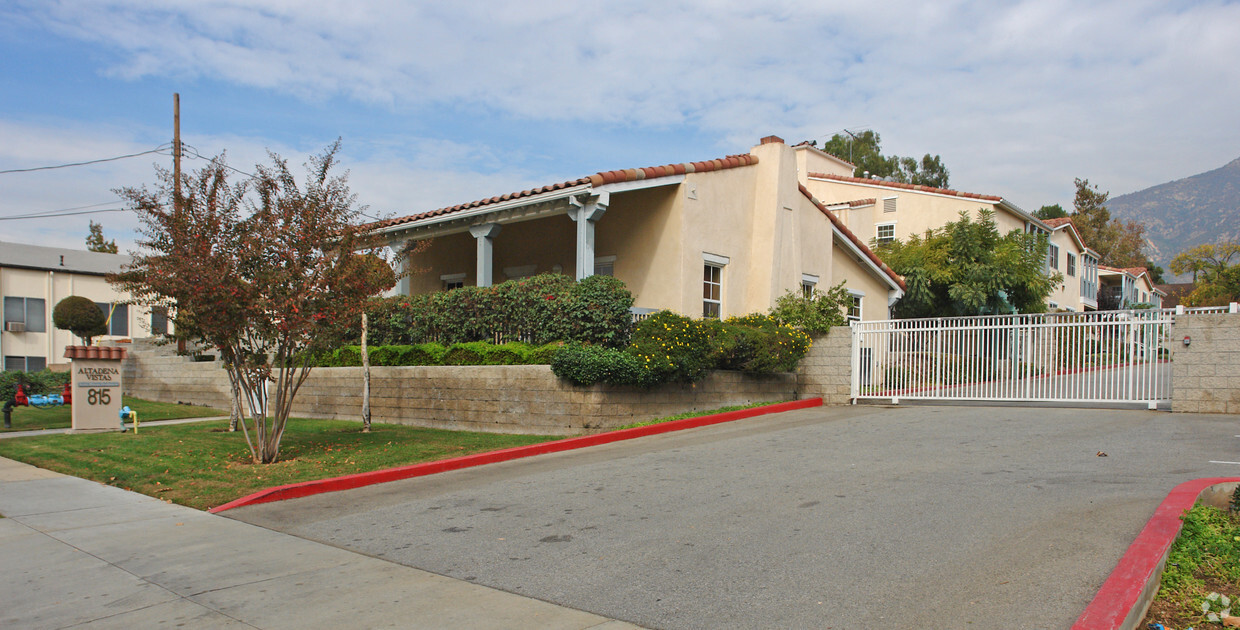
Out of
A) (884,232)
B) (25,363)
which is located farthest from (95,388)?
(884,232)

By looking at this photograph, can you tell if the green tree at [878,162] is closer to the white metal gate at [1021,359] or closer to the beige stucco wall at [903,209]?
the beige stucco wall at [903,209]

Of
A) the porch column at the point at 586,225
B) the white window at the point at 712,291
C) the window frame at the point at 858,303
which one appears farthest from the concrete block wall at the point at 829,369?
the window frame at the point at 858,303

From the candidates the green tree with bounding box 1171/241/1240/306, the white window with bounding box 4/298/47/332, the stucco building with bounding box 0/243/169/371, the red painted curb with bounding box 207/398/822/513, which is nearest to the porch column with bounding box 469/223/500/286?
the red painted curb with bounding box 207/398/822/513

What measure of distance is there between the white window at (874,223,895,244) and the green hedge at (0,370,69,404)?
91.2 feet

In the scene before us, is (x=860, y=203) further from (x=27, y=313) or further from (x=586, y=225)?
(x=27, y=313)

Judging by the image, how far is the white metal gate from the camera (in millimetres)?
13578

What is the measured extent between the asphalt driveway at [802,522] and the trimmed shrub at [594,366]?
4.22 ft

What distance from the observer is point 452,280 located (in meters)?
21.5

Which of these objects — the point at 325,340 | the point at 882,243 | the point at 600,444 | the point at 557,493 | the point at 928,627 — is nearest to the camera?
the point at 928,627

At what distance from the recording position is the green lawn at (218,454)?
9.34m

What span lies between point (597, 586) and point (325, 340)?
670 centimetres

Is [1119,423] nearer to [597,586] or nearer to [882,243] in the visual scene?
[597,586]

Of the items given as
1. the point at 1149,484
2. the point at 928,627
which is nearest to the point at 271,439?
the point at 928,627

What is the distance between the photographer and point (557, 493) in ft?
27.5
